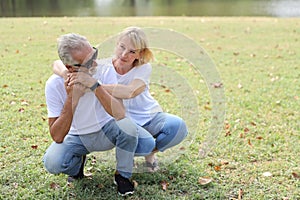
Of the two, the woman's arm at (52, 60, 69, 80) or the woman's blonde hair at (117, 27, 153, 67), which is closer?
the woman's arm at (52, 60, 69, 80)

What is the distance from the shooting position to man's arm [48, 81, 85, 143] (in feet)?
8.30

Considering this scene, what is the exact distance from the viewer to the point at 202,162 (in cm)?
323

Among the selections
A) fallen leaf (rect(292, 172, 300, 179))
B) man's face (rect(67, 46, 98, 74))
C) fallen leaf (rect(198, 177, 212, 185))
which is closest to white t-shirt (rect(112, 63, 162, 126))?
man's face (rect(67, 46, 98, 74))

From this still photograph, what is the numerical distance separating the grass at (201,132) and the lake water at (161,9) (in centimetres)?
783

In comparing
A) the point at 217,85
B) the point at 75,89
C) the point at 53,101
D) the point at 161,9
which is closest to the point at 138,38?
the point at 75,89

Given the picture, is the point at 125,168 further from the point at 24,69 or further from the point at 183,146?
the point at 24,69

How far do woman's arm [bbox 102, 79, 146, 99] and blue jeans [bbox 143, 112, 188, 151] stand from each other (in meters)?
0.25

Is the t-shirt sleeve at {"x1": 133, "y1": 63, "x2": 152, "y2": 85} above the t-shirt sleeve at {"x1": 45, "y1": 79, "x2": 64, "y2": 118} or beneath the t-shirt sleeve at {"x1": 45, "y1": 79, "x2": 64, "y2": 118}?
above

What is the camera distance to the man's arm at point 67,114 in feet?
8.30

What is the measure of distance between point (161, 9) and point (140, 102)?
48.5 feet

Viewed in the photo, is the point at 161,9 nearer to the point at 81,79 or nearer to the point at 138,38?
the point at 138,38

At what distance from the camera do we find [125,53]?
280 cm

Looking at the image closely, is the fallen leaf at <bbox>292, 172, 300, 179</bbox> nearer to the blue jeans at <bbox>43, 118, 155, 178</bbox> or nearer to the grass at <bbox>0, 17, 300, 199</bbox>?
the grass at <bbox>0, 17, 300, 199</bbox>

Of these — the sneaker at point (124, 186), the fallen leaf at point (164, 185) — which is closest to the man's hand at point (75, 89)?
the sneaker at point (124, 186)
